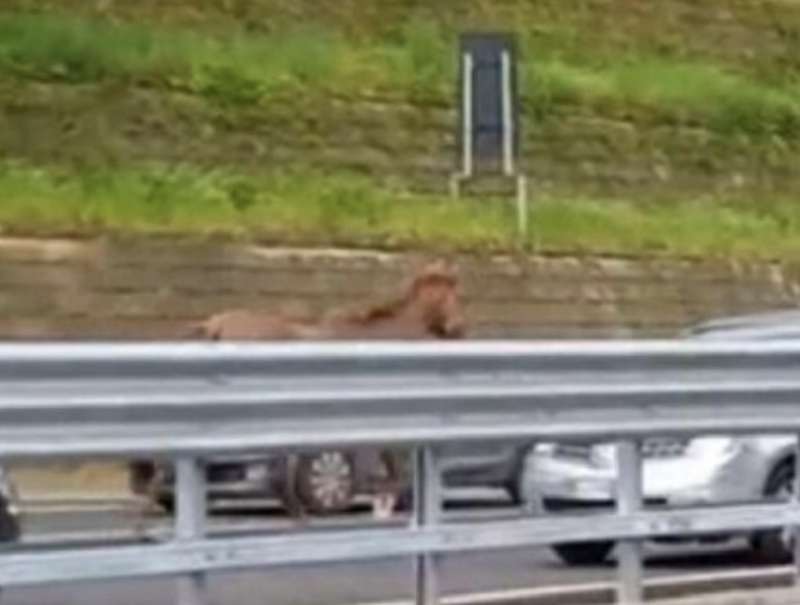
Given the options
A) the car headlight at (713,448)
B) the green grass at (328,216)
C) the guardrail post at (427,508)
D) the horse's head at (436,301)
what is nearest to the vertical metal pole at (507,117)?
the green grass at (328,216)

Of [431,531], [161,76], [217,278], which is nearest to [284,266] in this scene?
[217,278]

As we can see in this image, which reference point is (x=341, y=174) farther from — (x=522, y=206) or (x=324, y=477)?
(x=324, y=477)

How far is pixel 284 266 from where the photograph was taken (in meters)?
29.1

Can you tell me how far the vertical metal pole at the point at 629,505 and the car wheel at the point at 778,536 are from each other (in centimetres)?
99

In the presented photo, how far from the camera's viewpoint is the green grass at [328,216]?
95.1 ft

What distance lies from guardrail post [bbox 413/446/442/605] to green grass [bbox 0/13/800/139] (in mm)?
18554

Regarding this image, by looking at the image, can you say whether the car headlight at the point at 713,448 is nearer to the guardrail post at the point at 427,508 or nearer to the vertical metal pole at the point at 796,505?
the vertical metal pole at the point at 796,505

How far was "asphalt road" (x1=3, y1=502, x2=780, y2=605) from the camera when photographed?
12.4 m

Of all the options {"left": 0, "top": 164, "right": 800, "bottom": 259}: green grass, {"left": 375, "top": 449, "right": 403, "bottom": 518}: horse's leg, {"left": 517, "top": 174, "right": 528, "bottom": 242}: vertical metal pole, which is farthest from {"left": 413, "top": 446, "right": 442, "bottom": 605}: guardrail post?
{"left": 517, "top": 174, "right": 528, "bottom": 242}: vertical metal pole

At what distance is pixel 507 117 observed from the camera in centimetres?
3130

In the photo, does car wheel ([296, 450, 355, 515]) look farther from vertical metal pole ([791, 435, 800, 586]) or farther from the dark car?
vertical metal pole ([791, 435, 800, 586])

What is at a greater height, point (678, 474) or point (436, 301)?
point (436, 301)

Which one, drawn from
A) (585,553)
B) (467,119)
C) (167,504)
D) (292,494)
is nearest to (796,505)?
(585,553)

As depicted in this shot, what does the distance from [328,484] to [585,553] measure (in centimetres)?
171
